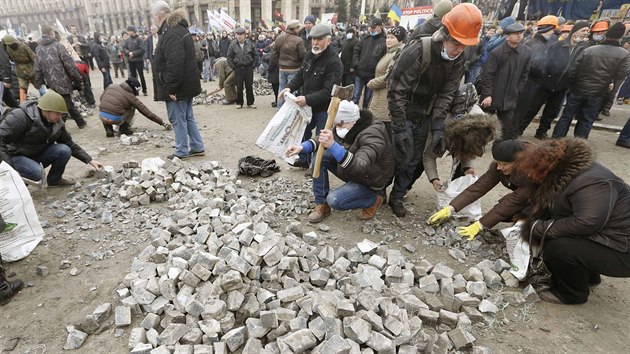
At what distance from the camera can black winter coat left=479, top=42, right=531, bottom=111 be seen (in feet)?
16.1

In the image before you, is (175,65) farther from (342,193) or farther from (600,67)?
(600,67)

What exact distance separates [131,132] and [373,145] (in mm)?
5251

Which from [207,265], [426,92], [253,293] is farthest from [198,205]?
[426,92]

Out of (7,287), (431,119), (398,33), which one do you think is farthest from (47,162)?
(398,33)

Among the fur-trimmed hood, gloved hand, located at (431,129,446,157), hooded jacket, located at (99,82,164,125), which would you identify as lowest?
hooded jacket, located at (99,82,164,125)

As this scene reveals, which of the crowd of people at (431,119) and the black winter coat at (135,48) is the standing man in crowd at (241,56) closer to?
the crowd of people at (431,119)

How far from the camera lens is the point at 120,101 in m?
6.02

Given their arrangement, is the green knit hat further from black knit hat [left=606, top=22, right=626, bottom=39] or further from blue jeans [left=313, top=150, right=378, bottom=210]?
black knit hat [left=606, top=22, right=626, bottom=39]

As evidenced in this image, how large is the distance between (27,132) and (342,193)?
3461 mm

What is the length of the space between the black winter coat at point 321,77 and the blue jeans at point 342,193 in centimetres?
96

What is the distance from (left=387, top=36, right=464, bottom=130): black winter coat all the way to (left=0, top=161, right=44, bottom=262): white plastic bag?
126 inches

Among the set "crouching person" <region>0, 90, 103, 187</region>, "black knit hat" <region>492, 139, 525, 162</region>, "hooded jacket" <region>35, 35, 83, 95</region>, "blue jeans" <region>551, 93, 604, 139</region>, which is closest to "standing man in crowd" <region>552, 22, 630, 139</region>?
"blue jeans" <region>551, 93, 604, 139</region>

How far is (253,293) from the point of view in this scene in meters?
2.41

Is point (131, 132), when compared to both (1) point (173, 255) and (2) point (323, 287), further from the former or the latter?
(2) point (323, 287)
